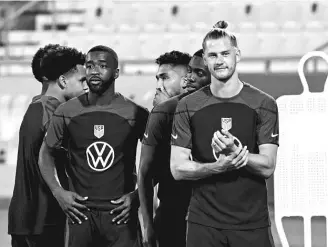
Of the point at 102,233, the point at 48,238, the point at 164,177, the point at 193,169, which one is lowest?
the point at 48,238

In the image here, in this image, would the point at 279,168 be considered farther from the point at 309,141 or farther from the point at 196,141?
the point at 196,141

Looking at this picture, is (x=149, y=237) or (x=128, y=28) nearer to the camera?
(x=149, y=237)

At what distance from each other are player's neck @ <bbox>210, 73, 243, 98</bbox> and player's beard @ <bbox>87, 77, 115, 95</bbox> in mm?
831

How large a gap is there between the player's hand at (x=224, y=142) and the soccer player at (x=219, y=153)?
0.16 metres

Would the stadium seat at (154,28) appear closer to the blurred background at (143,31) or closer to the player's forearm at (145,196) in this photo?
the blurred background at (143,31)

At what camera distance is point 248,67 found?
12.9 m

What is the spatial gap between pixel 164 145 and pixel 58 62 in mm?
1043

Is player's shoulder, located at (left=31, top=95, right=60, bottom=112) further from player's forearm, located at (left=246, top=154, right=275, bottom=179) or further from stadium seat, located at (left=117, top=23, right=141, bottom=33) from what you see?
stadium seat, located at (left=117, top=23, right=141, bottom=33)

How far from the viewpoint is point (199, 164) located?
4.05m

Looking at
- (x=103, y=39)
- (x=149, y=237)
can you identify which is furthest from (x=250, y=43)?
(x=149, y=237)

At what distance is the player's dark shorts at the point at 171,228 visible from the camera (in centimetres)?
489

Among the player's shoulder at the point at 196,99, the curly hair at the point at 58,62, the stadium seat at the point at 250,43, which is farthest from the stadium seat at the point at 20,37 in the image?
the player's shoulder at the point at 196,99

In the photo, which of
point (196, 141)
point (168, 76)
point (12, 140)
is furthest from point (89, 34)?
point (196, 141)

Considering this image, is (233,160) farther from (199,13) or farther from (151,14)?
(151,14)
